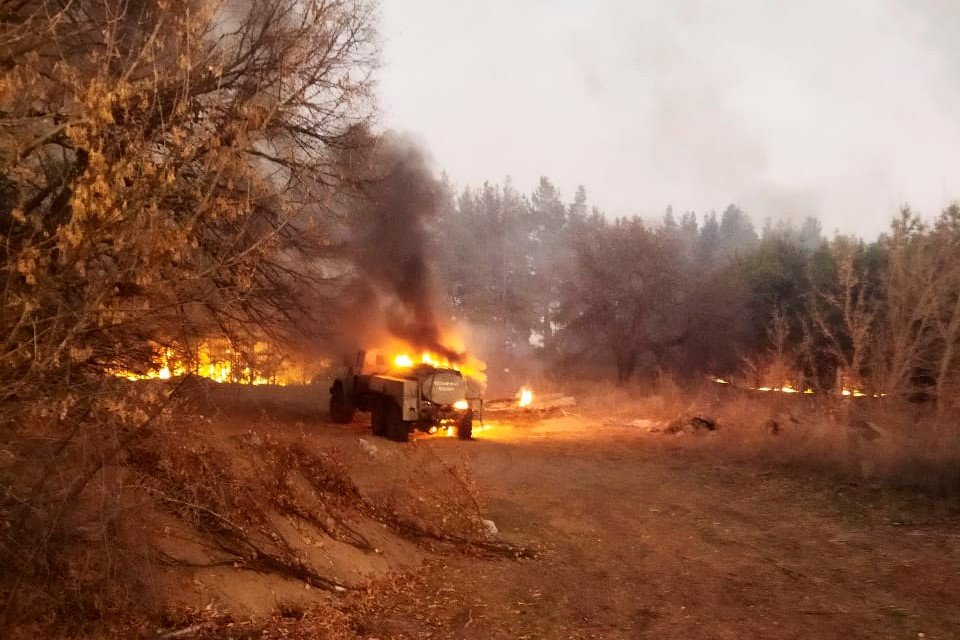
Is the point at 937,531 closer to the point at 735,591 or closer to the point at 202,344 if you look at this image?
the point at 735,591

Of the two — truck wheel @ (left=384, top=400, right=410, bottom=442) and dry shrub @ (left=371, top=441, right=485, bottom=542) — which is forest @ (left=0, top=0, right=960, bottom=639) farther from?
truck wheel @ (left=384, top=400, right=410, bottom=442)

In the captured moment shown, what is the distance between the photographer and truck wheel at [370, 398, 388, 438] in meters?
17.5

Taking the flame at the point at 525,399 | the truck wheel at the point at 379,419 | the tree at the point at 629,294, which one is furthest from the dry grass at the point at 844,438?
the tree at the point at 629,294

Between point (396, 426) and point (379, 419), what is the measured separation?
38.2 inches

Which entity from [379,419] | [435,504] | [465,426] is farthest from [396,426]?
[435,504]

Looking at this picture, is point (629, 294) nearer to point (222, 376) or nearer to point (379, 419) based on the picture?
point (379, 419)

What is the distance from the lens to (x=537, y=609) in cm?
681

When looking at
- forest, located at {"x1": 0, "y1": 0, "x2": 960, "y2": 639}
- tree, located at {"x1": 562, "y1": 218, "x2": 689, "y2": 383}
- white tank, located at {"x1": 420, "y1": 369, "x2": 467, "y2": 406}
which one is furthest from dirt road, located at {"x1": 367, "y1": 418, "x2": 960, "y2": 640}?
tree, located at {"x1": 562, "y1": 218, "x2": 689, "y2": 383}

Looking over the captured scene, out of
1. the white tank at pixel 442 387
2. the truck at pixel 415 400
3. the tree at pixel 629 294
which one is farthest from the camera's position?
the tree at pixel 629 294

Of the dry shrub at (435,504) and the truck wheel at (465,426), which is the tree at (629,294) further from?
the dry shrub at (435,504)

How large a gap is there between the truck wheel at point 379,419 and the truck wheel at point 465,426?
1.84 m

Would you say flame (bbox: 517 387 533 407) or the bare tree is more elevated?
the bare tree

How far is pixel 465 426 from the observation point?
18.1 m

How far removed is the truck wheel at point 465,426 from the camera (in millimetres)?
18000
